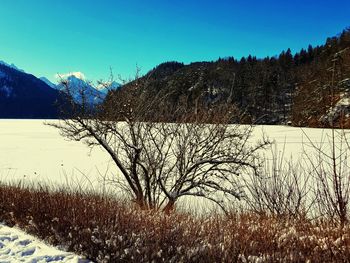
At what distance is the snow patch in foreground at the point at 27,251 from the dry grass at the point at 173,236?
0.58ft

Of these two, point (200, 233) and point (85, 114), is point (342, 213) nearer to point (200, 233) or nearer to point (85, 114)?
point (200, 233)

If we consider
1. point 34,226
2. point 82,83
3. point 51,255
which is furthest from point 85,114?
point 51,255

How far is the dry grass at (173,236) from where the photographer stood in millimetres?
4055

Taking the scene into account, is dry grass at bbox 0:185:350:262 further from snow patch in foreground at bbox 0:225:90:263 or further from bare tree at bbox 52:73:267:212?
bare tree at bbox 52:73:267:212

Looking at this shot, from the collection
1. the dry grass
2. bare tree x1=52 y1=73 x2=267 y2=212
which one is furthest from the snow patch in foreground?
bare tree x1=52 y1=73 x2=267 y2=212

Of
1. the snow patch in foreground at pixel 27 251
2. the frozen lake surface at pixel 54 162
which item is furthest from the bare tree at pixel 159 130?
the frozen lake surface at pixel 54 162

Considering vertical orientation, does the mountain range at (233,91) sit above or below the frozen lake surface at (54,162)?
above

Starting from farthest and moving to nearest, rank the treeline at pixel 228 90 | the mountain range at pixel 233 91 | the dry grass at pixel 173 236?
the treeline at pixel 228 90 < the mountain range at pixel 233 91 < the dry grass at pixel 173 236

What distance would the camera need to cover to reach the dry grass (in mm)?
4055

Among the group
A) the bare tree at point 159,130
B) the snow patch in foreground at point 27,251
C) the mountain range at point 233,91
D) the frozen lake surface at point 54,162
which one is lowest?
the frozen lake surface at point 54,162

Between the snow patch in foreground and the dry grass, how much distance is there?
0.58 feet

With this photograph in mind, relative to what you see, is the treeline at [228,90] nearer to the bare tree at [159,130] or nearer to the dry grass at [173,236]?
the bare tree at [159,130]

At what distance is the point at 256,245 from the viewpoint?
13.9 feet

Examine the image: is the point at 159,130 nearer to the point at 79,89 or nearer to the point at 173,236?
the point at 79,89
